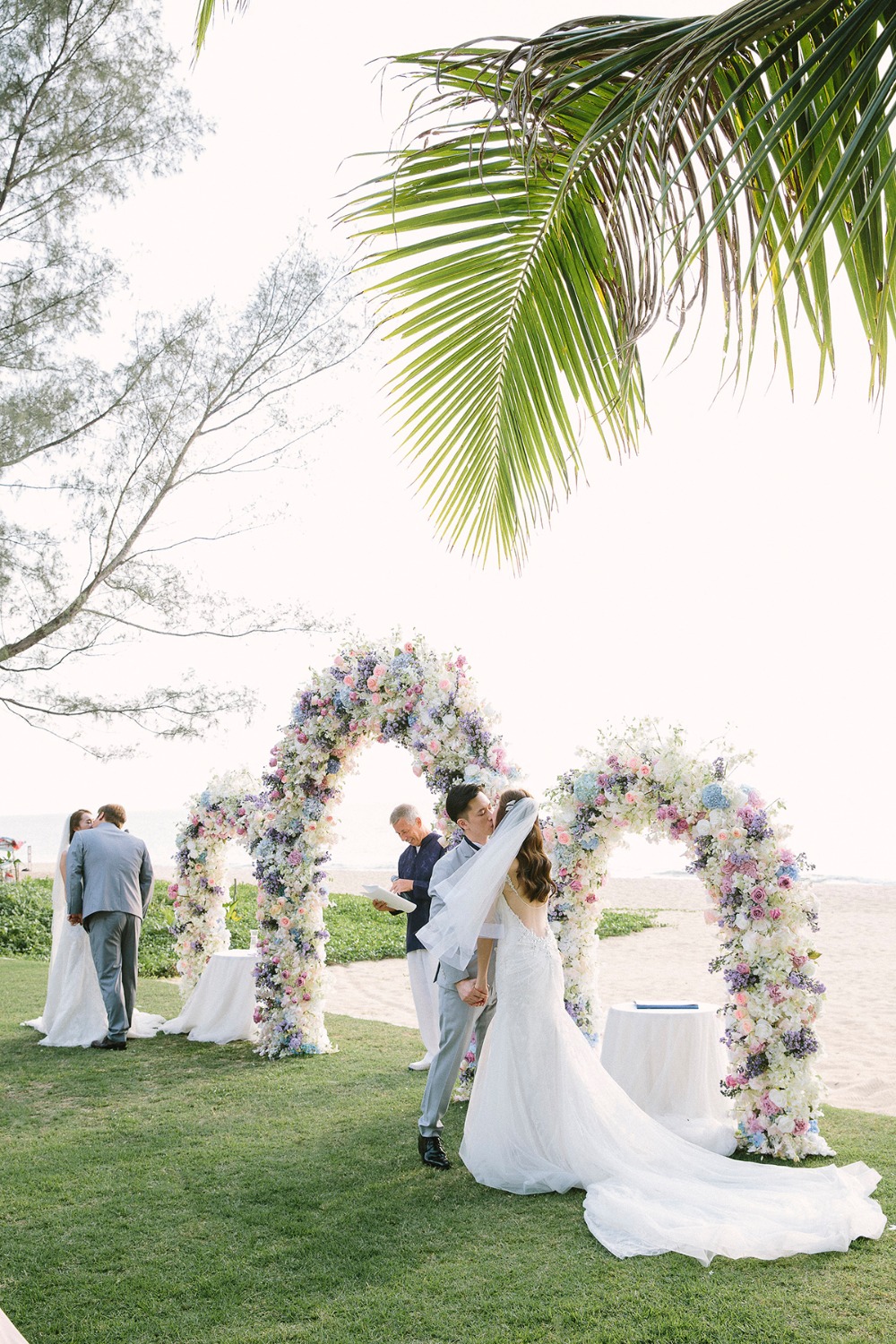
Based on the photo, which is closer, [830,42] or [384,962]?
[830,42]

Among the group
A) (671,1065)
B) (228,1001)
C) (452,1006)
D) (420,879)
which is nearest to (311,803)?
(420,879)

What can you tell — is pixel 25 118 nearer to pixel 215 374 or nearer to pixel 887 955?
pixel 215 374

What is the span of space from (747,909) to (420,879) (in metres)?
2.84

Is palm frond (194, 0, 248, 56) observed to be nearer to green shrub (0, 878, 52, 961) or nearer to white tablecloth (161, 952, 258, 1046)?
white tablecloth (161, 952, 258, 1046)

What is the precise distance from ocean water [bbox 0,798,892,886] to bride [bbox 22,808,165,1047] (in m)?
12.7

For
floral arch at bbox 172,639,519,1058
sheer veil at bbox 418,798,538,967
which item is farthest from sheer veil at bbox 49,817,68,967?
sheer veil at bbox 418,798,538,967

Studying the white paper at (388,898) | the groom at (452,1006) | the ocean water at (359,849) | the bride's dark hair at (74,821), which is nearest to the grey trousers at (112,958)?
the bride's dark hair at (74,821)

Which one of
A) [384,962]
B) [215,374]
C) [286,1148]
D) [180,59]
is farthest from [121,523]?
[286,1148]

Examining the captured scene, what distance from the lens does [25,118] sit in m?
12.8

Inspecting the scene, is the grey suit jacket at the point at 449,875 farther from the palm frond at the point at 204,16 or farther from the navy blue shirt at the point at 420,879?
the palm frond at the point at 204,16

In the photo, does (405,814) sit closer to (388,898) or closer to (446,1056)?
(388,898)

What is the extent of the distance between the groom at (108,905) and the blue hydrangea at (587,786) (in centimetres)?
427

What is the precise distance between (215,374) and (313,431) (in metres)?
1.66

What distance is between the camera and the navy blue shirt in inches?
326
